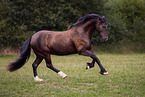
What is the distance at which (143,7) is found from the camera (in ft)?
142

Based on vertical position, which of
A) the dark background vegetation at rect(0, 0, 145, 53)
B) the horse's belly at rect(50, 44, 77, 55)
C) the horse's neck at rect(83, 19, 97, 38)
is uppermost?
the horse's neck at rect(83, 19, 97, 38)

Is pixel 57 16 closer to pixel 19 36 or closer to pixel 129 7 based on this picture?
pixel 19 36

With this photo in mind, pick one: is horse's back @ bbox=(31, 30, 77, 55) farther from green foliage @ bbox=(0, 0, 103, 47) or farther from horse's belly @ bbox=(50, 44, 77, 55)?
green foliage @ bbox=(0, 0, 103, 47)

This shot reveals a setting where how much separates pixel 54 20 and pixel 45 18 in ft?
4.34

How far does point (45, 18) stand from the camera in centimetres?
2733

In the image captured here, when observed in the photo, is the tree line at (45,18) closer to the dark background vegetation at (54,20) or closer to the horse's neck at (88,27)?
the dark background vegetation at (54,20)

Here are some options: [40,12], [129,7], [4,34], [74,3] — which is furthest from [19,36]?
[129,7]

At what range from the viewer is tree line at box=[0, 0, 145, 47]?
2367 cm

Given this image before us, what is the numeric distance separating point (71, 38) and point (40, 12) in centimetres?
2114

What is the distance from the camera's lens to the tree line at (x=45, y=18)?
23672 mm

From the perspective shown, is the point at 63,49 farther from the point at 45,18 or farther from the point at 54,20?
the point at 45,18

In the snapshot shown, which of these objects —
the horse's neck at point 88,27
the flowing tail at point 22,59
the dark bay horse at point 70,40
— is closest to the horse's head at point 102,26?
the dark bay horse at point 70,40

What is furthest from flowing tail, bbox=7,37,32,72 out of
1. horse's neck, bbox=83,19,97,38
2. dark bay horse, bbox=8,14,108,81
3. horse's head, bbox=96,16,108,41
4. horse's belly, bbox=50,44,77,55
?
horse's head, bbox=96,16,108,41

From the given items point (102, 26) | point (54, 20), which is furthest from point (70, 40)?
point (54, 20)
